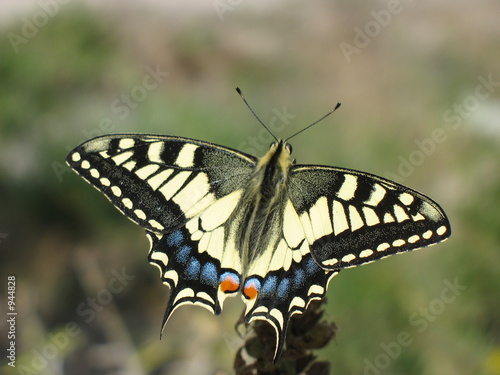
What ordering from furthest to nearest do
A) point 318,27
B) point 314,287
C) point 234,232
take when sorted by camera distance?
point 318,27 → point 234,232 → point 314,287

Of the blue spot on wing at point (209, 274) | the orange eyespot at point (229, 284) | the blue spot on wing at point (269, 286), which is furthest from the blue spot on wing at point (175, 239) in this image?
the blue spot on wing at point (269, 286)

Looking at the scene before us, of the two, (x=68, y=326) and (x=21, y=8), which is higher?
(x=21, y=8)

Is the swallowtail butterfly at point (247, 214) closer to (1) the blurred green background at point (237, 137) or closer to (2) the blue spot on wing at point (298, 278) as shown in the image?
(2) the blue spot on wing at point (298, 278)

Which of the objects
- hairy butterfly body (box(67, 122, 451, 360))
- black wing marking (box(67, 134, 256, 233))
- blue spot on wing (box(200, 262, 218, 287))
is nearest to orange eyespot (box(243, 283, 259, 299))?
hairy butterfly body (box(67, 122, 451, 360))

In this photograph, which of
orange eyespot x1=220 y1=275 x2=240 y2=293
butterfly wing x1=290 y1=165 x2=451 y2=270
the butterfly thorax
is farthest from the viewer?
the butterfly thorax

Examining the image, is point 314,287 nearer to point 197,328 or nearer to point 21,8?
point 197,328

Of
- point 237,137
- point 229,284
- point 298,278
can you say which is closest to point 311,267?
point 298,278

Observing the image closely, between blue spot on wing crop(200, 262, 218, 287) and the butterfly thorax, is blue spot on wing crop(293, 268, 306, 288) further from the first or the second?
blue spot on wing crop(200, 262, 218, 287)

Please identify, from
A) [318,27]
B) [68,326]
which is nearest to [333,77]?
[318,27]
